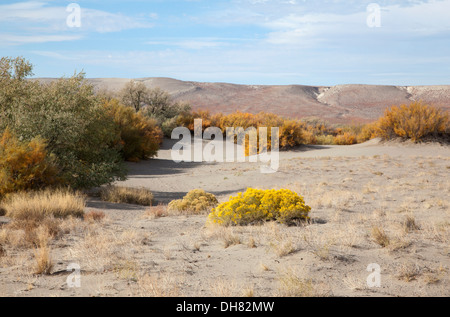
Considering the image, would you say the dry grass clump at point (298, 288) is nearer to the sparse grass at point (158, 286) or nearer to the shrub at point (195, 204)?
the sparse grass at point (158, 286)

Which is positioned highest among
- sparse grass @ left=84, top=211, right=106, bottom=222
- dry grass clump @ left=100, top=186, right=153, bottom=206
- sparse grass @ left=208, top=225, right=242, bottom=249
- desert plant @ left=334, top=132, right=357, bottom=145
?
desert plant @ left=334, top=132, right=357, bottom=145

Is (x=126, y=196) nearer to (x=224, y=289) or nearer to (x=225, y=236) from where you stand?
(x=225, y=236)

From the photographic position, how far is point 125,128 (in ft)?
74.7

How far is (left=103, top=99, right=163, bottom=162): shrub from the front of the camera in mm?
22750

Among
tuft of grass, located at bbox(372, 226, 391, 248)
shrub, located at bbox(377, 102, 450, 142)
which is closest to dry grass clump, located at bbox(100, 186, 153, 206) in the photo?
tuft of grass, located at bbox(372, 226, 391, 248)

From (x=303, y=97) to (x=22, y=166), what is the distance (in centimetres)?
6719

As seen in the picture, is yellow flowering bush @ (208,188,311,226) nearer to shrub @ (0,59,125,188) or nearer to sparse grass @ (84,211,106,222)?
sparse grass @ (84,211,106,222)

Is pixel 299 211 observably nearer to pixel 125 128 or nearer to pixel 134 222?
pixel 134 222

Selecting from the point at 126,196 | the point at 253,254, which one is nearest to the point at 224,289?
the point at 253,254

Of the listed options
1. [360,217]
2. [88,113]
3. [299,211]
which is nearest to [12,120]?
[88,113]

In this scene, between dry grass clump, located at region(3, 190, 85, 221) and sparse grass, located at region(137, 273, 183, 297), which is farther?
dry grass clump, located at region(3, 190, 85, 221)

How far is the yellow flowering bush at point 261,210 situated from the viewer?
8.30 meters

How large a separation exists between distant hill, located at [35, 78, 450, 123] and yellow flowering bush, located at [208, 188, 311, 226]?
49.0 m

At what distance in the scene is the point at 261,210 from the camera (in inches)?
331
